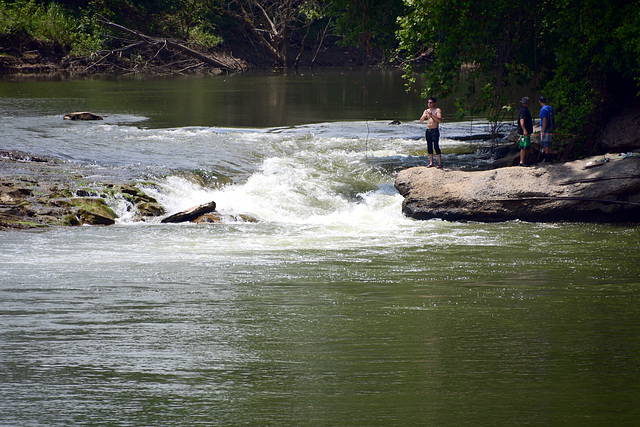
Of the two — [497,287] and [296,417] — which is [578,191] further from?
[296,417]

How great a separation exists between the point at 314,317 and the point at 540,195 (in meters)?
7.35

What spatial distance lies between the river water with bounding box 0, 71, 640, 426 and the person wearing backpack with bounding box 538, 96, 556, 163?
3.61 meters

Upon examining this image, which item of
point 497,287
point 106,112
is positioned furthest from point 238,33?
point 497,287

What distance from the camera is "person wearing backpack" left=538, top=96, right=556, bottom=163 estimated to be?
1508cm

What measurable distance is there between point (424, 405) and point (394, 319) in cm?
184

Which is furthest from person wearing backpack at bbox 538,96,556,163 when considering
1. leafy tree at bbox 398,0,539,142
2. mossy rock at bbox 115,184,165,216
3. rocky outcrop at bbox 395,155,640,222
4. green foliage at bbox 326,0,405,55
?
mossy rock at bbox 115,184,165,216

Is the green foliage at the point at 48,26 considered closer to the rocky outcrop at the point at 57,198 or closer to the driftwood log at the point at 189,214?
the rocky outcrop at the point at 57,198

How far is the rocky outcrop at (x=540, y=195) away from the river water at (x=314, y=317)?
17.2 inches

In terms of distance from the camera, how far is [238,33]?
5866cm

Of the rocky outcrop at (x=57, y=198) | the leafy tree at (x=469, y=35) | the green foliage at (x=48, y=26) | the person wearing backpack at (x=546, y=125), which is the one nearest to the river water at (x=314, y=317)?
the rocky outcrop at (x=57, y=198)

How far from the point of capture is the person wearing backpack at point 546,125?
15.1 metres

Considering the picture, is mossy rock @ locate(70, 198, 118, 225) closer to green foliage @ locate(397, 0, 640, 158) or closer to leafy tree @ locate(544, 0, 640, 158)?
green foliage @ locate(397, 0, 640, 158)

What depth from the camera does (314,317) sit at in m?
6.95

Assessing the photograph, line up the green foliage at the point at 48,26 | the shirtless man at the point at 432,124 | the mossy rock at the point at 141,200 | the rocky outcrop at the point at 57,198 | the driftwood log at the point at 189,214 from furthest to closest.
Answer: the green foliage at the point at 48,26
the shirtless man at the point at 432,124
the mossy rock at the point at 141,200
the driftwood log at the point at 189,214
the rocky outcrop at the point at 57,198
